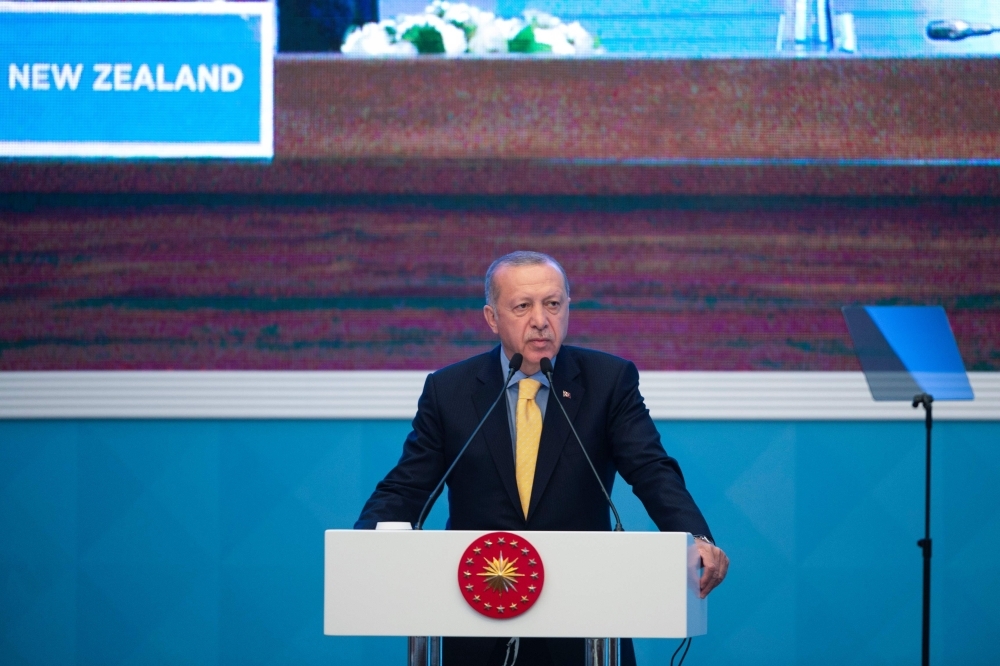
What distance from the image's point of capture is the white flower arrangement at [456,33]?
3574 millimetres

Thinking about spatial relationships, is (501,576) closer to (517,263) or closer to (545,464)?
(545,464)

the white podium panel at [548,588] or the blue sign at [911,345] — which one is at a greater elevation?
the blue sign at [911,345]

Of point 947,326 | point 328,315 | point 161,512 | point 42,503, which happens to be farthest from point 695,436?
point 42,503

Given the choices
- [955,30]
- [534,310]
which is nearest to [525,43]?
[955,30]

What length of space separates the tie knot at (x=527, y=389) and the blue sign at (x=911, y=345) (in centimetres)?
140

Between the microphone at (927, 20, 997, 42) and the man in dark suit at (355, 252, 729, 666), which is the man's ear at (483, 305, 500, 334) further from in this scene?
the microphone at (927, 20, 997, 42)

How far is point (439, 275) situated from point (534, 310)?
1.40m

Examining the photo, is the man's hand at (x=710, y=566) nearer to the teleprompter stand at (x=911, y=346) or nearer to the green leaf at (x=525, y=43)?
the teleprompter stand at (x=911, y=346)

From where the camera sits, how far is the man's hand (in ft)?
6.22

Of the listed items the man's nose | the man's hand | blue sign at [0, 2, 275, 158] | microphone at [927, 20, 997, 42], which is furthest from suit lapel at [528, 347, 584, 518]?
microphone at [927, 20, 997, 42]

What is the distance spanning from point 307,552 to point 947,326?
7.11 ft

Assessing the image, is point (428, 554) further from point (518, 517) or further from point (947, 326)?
point (947, 326)

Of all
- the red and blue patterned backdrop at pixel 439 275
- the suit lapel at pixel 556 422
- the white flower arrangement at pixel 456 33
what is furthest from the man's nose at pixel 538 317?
the white flower arrangement at pixel 456 33

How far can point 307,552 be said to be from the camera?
3.67 metres
